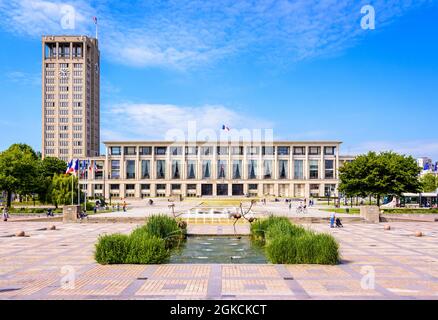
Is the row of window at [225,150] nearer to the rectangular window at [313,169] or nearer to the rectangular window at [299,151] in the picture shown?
the rectangular window at [299,151]

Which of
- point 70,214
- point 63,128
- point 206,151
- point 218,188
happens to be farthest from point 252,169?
point 70,214

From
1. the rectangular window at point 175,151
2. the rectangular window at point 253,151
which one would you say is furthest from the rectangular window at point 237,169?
the rectangular window at point 175,151

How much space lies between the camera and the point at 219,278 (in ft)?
50.0

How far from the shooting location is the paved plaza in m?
13.1

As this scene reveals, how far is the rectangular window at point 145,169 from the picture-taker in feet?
447

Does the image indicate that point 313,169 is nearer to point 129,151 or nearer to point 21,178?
point 129,151

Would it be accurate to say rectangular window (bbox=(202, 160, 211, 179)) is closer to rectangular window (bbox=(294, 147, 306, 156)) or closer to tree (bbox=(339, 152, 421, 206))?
rectangular window (bbox=(294, 147, 306, 156))

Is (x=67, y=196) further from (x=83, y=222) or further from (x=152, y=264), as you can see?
(x=152, y=264)

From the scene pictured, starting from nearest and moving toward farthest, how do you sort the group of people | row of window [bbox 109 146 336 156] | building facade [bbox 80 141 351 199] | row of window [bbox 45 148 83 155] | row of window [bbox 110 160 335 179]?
1. the group of people
2. building facade [bbox 80 141 351 199]
3. row of window [bbox 110 160 335 179]
4. row of window [bbox 109 146 336 156]
5. row of window [bbox 45 148 83 155]

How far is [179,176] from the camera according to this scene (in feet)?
446

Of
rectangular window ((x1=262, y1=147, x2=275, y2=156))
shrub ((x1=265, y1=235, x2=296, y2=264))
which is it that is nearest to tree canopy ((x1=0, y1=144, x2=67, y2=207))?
shrub ((x1=265, y1=235, x2=296, y2=264))

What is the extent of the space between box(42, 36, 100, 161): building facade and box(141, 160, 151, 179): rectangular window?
27.1 metres

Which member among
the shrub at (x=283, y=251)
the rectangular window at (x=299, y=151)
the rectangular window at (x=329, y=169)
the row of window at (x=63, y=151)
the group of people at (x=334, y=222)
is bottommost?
the group of people at (x=334, y=222)

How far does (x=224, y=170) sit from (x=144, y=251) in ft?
385
